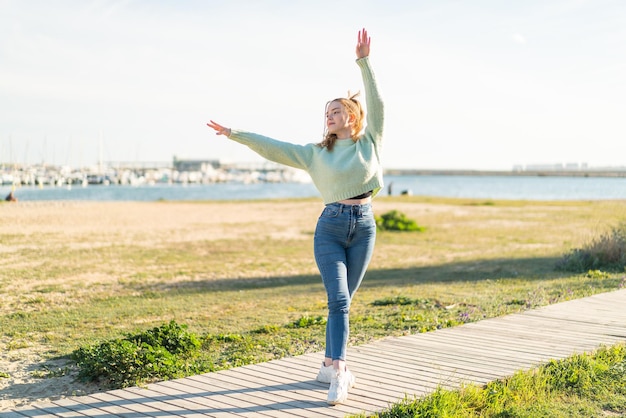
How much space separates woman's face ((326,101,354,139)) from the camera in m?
4.95

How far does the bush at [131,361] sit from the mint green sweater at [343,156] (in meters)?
2.46

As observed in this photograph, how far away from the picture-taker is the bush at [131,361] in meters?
6.31

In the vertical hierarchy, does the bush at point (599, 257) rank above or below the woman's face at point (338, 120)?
below

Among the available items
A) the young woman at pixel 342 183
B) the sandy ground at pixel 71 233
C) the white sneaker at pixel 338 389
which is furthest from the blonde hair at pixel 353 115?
the sandy ground at pixel 71 233

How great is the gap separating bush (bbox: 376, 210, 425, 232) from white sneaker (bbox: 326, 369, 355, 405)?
19.6 metres

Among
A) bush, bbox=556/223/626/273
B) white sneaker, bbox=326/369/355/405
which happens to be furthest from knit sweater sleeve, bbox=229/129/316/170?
bush, bbox=556/223/626/273

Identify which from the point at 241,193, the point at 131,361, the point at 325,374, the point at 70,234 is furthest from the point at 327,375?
the point at 241,193

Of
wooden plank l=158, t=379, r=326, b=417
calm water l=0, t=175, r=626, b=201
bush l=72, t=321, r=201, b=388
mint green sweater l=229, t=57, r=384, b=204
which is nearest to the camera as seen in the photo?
wooden plank l=158, t=379, r=326, b=417

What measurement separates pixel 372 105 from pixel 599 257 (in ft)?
35.0

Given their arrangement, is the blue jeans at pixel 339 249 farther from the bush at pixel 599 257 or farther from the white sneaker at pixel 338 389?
the bush at pixel 599 257

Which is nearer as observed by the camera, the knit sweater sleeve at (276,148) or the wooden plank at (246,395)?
the wooden plank at (246,395)

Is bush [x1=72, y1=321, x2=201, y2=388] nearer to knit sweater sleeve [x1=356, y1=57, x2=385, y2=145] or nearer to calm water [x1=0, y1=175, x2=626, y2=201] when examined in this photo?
knit sweater sleeve [x1=356, y1=57, x2=385, y2=145]

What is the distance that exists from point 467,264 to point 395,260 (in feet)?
6.59

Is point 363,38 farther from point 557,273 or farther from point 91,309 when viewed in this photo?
point 557,273
